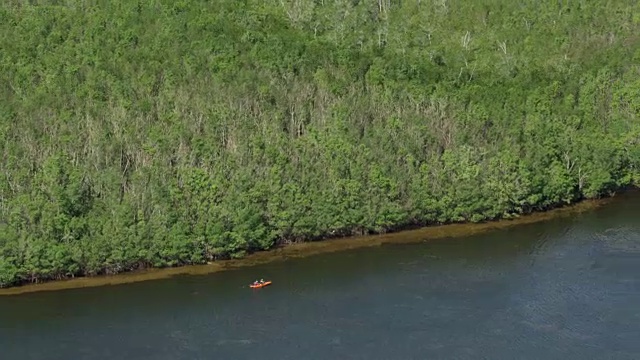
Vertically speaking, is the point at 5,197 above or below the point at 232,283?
above

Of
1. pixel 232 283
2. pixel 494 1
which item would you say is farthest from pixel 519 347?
pixel 494 1

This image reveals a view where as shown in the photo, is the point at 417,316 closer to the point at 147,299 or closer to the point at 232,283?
the point at 232,283

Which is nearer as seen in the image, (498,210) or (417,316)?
(417,316)

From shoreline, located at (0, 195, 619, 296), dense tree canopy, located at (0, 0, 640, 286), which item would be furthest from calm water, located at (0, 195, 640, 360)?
dense tree canopy, located at (0, 0, 640, 286)

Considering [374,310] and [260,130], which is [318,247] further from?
[374,310]

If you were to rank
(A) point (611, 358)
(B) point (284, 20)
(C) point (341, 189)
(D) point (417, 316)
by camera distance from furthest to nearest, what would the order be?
(B) point (284, 20)
(C) point (341, 189)
(D) point (417, 316)
(A) point (611, 358)

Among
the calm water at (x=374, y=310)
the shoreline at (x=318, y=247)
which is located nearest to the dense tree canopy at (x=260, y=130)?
the shoreline at (x=318, y=247)

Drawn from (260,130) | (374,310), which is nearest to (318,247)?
(260,130)
